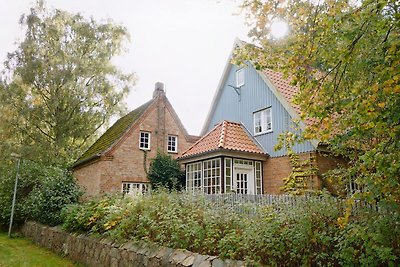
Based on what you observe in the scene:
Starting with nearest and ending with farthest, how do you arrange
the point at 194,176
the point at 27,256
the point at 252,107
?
the point at 27,256 → the point at 194,176 → the point at 252,107

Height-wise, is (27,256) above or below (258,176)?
below

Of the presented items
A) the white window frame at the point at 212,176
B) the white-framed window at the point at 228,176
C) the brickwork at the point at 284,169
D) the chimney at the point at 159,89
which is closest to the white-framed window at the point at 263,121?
the brickwork at the point at 284,169

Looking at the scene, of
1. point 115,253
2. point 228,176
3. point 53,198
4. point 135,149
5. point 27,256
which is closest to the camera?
point 115,253

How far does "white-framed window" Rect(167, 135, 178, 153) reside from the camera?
22.1 m

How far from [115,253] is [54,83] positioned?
1812 centimetres

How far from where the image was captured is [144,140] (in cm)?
2098

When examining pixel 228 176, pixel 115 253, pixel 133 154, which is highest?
pixel 133 154

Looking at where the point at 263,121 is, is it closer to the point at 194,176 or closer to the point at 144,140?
the point at 194,176

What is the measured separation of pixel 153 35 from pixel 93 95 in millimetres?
17432

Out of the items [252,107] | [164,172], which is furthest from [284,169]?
[164,172]

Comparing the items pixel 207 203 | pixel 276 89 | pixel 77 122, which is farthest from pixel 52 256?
pixel 77 122

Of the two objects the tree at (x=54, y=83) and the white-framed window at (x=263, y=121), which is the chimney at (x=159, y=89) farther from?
the white-framed window at (x=263, y=121)

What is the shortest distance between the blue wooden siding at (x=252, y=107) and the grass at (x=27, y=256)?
10068 millimetres

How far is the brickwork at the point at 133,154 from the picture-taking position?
18844 mm
